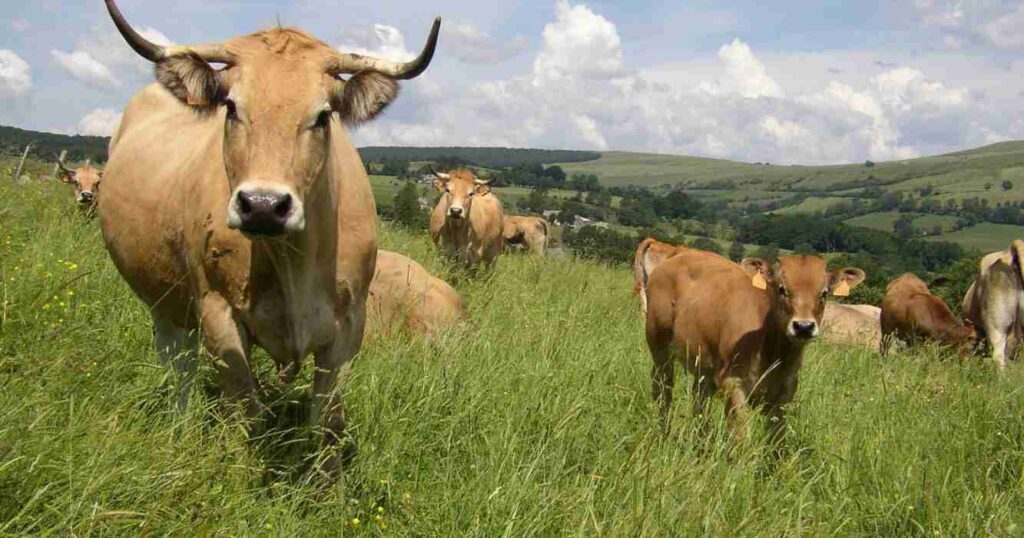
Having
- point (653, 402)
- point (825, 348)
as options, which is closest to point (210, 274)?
point (653, 402)

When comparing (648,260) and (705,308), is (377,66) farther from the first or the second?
(648,260)

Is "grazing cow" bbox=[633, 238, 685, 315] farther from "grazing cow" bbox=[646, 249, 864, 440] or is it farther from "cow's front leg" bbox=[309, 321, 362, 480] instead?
"cow's front leg" bbox=[309, 321, 362, 480]

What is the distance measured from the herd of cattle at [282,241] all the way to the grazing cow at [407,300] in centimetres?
4

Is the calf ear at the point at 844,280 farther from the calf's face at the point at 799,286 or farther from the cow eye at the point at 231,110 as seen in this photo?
the cow eye at the point at 231,110

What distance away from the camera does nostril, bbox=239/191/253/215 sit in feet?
11.0

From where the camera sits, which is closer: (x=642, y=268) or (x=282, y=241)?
(x=282, y=241)

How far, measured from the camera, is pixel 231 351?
406 centimetres

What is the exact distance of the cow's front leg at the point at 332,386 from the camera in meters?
4.12

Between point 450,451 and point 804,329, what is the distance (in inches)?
117

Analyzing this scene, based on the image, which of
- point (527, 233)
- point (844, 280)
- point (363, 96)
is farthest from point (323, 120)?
point (527, 233)

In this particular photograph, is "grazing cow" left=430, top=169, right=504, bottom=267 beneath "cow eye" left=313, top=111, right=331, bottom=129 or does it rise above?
beneath

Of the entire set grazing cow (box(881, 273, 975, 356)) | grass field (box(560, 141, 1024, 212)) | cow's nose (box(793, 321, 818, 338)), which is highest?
cow's nose (box(793, 321, 818, 338))

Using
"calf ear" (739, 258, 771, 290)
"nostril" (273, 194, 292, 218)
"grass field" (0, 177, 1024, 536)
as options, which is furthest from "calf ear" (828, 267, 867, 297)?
"nostril" (273, 194, 292, 218)

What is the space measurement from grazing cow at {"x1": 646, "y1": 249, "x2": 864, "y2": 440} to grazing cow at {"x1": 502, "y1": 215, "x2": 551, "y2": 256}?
68.1ft
